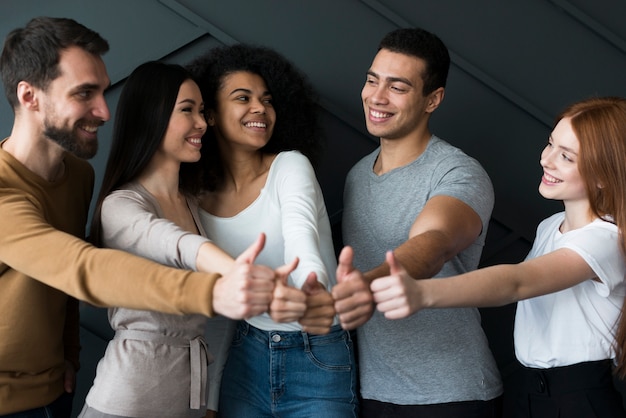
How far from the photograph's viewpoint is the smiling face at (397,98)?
2.23 m

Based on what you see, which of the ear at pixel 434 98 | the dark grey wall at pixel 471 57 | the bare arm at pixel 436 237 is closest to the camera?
the bare arm at pixel 436 237

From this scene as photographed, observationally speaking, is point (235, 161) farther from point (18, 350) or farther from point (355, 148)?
point (18, 350)

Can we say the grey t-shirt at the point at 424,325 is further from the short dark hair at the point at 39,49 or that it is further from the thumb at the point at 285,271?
the short dark hair at the point at 39,49

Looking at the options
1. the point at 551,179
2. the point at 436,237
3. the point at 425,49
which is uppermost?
the point at 425,49

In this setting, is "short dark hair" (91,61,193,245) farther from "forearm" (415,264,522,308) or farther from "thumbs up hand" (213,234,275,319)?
"forearm" (415,264,522,308)

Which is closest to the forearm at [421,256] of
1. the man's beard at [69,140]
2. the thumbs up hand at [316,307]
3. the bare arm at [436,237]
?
the bare arm at [436,237]

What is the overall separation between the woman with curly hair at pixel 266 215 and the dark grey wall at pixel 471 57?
247 mm

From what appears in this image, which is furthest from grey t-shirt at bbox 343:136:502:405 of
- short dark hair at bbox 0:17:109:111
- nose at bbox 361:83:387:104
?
short dark hair at bbox 0:17:109:111

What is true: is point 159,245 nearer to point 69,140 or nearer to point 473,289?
point 69,140

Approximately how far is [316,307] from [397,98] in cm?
83

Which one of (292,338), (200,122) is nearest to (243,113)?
(200,122)

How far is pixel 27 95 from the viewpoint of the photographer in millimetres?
1887

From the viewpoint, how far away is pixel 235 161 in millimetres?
2252

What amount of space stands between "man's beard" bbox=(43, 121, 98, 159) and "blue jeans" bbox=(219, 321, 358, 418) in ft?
2.26
